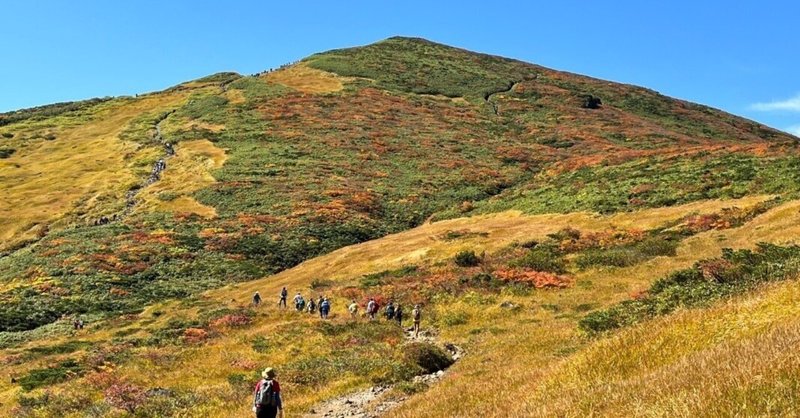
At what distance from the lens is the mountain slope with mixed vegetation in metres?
13.1

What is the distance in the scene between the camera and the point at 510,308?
31.3m

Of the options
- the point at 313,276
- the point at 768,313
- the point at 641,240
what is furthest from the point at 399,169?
the point at 768,313

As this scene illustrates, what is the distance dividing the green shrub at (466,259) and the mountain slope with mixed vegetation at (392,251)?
0.15 m

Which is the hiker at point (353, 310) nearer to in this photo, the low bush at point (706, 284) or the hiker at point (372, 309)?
the hiker at point (372, 309)

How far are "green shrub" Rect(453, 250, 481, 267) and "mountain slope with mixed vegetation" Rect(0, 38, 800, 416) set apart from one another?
152mm

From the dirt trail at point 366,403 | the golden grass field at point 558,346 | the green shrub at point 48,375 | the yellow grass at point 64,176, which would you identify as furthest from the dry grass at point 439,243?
the yellow grass at point 64,176

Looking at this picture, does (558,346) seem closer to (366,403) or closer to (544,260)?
(366,403)

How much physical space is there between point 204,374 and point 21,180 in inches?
2925

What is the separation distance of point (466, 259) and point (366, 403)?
2401 centimetres

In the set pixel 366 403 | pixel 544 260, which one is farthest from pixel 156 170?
pixel 366 403

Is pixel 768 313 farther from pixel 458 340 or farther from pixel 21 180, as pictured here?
pixel 21 180

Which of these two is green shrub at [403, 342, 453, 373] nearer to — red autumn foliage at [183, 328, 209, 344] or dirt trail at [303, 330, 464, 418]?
dirt trail at [303, 330, 464, 418]

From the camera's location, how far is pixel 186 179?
259 ft

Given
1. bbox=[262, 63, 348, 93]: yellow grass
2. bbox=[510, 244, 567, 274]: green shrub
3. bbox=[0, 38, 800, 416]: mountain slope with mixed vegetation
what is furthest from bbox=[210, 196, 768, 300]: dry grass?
bbox=[262, 63, 348, 93]: yellow grass
